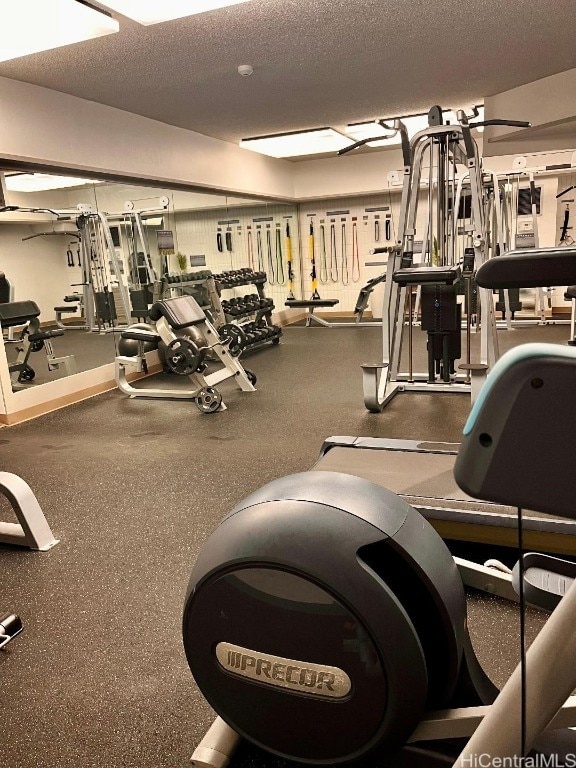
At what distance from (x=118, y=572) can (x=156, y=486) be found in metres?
0.82

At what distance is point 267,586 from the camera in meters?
1.04

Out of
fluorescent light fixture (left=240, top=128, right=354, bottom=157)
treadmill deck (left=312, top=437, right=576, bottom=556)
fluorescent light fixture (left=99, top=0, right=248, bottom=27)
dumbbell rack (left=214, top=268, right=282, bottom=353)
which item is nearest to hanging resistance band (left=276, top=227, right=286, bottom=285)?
fluorescent light fixture (left=240, top=128, right=354, bottom=157)

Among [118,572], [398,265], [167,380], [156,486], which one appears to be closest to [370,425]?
[398,265]

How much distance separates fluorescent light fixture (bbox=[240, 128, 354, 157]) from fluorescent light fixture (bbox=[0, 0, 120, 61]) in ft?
10.0

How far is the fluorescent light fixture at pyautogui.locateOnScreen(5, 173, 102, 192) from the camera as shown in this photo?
4430 millimetres

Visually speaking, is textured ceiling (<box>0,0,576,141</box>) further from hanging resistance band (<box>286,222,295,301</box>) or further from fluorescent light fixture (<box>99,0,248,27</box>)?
hanging resistance band (<box>286,222,295,301</box>)

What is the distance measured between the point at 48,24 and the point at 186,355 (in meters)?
2.16

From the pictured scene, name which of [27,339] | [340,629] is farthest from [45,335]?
[340,629]

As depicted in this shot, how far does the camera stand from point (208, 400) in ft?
14.1

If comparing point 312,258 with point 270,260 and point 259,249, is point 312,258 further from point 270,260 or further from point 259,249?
point 259,249

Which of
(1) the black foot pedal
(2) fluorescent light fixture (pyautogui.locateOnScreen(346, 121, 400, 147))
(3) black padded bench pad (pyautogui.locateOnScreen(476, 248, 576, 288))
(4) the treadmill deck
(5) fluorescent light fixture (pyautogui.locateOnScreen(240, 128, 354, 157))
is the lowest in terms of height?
(1) the black foot pedal

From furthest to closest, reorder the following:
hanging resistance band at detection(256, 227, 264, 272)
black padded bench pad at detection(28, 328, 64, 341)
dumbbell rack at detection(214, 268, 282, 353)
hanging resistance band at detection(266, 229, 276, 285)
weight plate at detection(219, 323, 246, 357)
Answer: hanging resistance band at detection(266, 229, 276, 285) < hanging resistance band at detection(256, 227, 264, 272) < dumbbell rack at detection(214, 268, 282, 353) < weight plate at detection(219, 323, 246, 357) < black padded bench pad at detection(28, 328, 64, 341)

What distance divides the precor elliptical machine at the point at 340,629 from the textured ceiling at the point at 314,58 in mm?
3127

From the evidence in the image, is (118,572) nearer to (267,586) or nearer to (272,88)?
(267,586)
